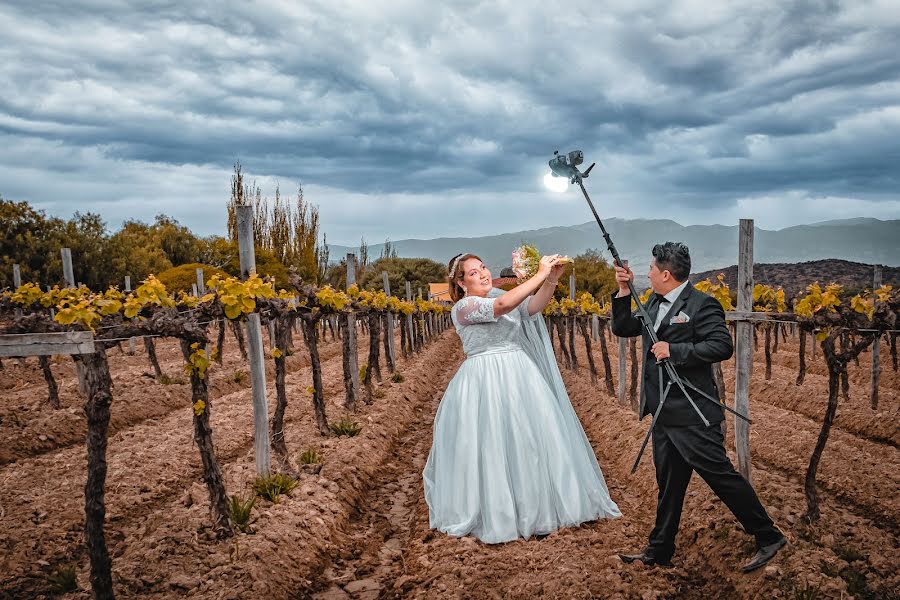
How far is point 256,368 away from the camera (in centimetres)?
639

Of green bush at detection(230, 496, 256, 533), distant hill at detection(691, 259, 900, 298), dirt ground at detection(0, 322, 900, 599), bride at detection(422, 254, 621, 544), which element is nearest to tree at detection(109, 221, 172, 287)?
dirt ground at detection(0, 322, 900, 599)

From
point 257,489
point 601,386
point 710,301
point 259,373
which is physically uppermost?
point 710,301

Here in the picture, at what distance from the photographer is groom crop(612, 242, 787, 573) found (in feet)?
12.3

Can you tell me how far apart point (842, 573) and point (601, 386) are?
11827mm

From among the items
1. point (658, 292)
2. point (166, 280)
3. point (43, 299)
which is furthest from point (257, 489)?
point (166, 280)

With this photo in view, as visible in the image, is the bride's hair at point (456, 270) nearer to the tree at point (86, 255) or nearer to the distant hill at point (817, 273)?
the tree at point (86, 255)

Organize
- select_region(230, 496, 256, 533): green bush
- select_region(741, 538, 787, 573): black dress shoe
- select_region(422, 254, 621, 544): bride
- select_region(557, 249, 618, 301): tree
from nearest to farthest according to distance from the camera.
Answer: select_region(741, 538, 787, 573): black dress shoe
select_region(422, 254, 621, 544): bride
select_region(230, 496, 256, 533): green bush
select_region(557, 249, 618, 301): tree

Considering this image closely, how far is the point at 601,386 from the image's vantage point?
50.7ft

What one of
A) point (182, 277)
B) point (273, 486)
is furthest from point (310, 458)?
point (182, 277)

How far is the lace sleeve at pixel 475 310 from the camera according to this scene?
15.8 feet

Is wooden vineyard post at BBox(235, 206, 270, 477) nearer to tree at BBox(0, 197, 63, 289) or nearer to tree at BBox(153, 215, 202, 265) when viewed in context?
tree at BBox(0, 197, 63, 289)

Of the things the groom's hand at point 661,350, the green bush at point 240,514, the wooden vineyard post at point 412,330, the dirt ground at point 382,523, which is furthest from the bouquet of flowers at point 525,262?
the wooden vineyard post at point 412,330

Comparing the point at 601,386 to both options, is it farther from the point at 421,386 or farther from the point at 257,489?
the point at 257,489

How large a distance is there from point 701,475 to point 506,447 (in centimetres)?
152
